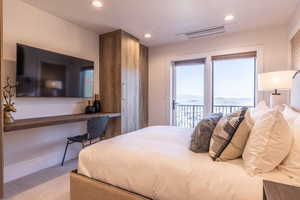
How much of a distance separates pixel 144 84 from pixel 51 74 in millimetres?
2235

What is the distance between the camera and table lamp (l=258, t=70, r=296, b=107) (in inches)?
88.1

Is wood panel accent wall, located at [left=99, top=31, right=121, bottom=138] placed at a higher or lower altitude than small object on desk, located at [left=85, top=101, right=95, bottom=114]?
higher

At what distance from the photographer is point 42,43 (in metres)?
2.53

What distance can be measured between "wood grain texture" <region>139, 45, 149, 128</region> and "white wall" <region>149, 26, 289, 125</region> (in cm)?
11

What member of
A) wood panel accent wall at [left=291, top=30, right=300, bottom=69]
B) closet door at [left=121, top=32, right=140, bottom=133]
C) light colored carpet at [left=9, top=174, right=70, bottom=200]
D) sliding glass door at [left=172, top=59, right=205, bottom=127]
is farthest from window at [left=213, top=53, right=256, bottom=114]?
light colored carpet at [left=9, top=174, right=70, bottom=200]

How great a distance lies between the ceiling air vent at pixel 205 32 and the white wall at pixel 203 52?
0.89 ft

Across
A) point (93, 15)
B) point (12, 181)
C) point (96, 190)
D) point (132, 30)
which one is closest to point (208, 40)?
point (132, 30)

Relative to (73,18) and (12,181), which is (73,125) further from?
(73,18)

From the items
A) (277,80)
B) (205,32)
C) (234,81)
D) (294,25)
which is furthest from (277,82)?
(205,32)

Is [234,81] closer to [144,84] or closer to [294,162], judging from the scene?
[144,84]

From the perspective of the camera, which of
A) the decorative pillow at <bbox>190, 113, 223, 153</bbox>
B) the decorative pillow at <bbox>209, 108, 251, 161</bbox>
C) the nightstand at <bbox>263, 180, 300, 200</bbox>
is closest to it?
the nightstand at <bbox>263, 180, 300, 200</bbox>

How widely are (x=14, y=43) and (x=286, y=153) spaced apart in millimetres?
3172

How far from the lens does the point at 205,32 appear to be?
3295 millimetres

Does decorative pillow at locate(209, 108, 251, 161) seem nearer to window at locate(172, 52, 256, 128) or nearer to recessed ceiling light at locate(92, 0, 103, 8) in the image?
recessed ceiling light at locate(92, 0, 103, 8)
